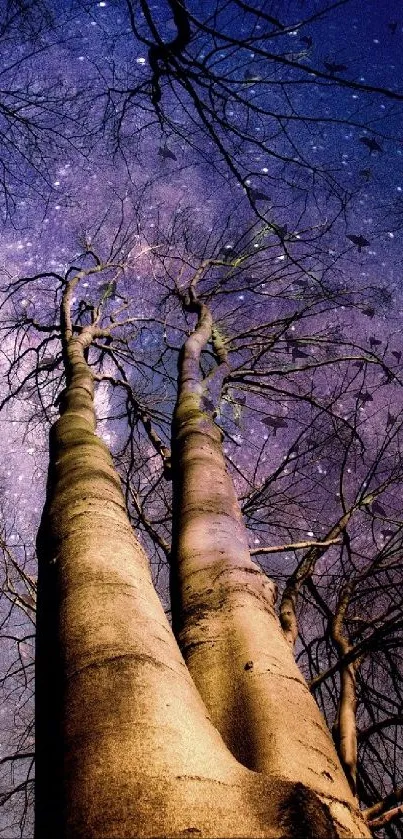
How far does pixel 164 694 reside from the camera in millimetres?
893

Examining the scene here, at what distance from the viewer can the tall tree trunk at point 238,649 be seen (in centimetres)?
103

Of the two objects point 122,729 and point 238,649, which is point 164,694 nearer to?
point 122,729

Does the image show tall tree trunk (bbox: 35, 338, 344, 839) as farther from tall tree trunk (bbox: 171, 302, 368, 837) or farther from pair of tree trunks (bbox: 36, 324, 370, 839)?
tall tree trunk (bbox: 171, 302, 368, 837)

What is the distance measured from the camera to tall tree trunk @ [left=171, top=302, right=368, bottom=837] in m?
1.03

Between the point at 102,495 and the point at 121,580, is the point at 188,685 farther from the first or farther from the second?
the point at 102,495

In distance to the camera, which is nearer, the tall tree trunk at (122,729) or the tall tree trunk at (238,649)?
the tall tree trunk at (122,729)

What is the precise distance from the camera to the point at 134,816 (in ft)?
2.15

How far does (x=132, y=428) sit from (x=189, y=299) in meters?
1.66

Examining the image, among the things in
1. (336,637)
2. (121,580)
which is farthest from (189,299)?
(121,580)

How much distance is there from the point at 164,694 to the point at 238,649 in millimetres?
544

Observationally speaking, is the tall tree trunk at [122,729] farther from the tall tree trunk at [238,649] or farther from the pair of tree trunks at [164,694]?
the tall tree trunk at [238,649]

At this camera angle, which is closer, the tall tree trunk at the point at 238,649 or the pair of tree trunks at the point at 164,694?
the pair of tree trunks at the point at 164,694

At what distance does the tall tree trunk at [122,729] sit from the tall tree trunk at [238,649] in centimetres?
16

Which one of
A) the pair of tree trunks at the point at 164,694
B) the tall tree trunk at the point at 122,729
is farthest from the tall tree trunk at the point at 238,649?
the tall tree trunk at the point at 122,729
